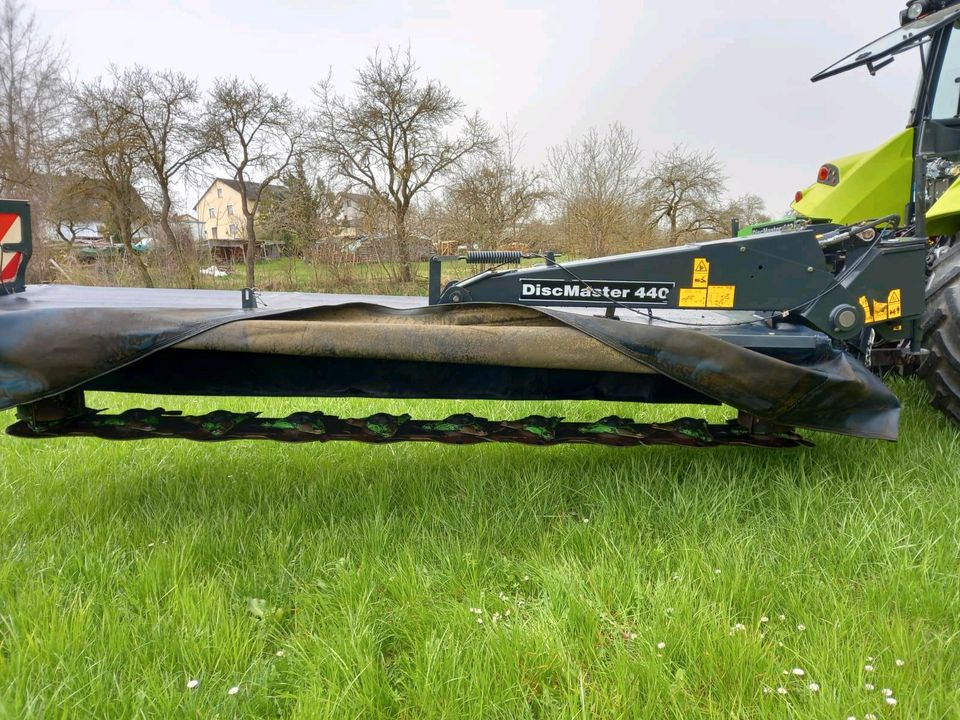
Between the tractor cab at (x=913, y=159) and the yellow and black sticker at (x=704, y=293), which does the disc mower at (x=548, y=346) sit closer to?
the yellow and black sticker at (x=704, y=293)

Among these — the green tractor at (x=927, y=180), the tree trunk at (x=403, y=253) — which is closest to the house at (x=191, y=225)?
the tree trunk at (x=403, y=253)

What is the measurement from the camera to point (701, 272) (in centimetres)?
221

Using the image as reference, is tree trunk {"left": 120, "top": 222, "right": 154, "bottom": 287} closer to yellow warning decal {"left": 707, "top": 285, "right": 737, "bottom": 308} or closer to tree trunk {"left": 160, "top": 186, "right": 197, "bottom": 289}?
tree trunk {"left": 160, "top": 186, "right": 197, "bottom": 289}

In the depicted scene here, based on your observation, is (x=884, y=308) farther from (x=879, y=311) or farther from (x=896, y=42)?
(x=896, y=42)

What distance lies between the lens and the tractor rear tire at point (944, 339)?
2.53m

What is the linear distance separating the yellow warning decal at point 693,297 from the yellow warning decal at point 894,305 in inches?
29.1

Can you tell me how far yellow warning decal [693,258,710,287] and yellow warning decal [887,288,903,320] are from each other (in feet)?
2.42

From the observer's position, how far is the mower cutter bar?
2.02 metres

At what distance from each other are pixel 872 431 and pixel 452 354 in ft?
4.57

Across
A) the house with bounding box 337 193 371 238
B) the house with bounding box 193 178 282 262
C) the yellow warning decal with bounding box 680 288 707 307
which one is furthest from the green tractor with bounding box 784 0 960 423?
the house with bounding box 193 178 282 262

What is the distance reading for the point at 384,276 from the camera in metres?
14.3

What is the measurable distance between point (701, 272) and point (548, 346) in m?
0.81

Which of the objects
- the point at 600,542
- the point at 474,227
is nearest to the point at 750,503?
the point at 600,542

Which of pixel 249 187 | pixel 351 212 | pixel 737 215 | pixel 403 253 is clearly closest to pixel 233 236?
pixel 249 187
